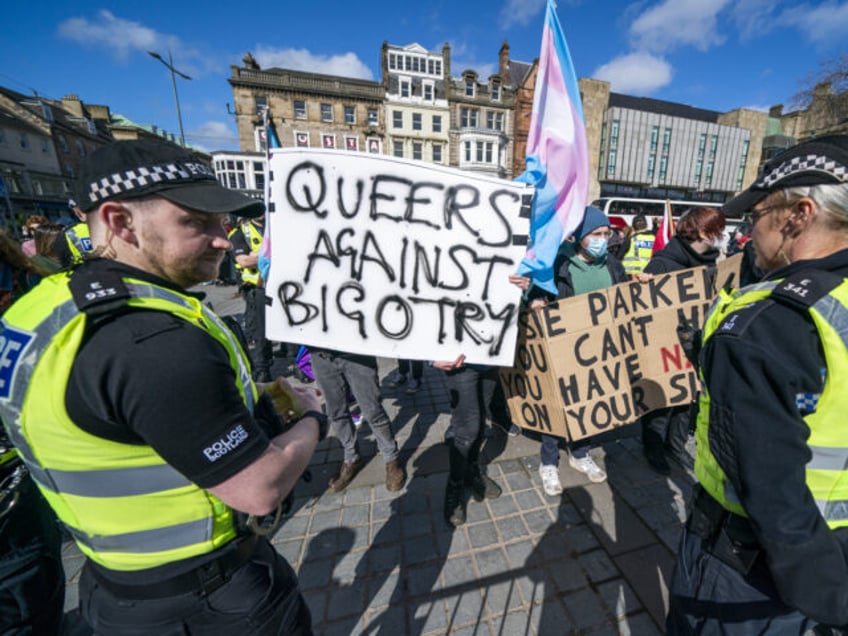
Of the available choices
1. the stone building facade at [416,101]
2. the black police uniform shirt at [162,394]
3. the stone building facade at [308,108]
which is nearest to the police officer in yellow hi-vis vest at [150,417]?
the black police uniform shirt at [162,394]

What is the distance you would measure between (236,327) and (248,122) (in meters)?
35.0

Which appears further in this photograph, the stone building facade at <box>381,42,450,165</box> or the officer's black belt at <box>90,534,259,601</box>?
the stone building facade at <box>381,42,450,165</box>

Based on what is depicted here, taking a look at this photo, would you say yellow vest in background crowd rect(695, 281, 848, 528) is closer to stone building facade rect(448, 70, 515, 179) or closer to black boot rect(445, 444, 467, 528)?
black boot rect(445, 444, 467, 528)

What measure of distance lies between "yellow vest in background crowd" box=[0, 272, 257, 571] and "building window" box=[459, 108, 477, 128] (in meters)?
37.0

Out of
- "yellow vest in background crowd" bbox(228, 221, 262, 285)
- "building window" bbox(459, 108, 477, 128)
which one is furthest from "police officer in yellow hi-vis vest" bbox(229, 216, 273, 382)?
"building window" bbox(459, 108, 477, 128)

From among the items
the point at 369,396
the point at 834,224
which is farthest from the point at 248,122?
the point at 834,224

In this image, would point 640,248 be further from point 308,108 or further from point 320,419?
point 308,108

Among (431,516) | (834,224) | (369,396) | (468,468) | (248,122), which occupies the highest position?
(248,122)

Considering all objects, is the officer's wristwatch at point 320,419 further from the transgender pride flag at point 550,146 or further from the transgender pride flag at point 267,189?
the transgender pride flag at point 550,146

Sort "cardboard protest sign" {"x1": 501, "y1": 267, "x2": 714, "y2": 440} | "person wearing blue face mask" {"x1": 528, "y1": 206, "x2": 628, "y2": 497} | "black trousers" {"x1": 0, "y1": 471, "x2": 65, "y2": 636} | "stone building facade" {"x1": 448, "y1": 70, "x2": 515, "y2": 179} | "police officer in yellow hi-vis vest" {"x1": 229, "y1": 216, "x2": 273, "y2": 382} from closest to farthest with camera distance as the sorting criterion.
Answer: "black trousers" {"x1": 0, "y1": 471, "x2": 65, "y2": 636}
"cardboard protest sign" {"x1": 501, "y1": 267, "x2": 714, "y2": 440}
"person wearing blue face mask" {"x1": 528, "y1": 206, "x2": 628, "y2": 497}
"police officer in yellow hi-vis vest" {"x1": 229, "y1": 216, "x2": 273, "y2": 382}
"stone building facade" {"x1": 448, "y1": 70, "x2": 515, "y2": 179}

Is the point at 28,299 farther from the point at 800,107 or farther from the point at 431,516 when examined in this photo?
the point at 800,107

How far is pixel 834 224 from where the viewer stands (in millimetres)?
1130

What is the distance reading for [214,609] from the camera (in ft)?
3.87

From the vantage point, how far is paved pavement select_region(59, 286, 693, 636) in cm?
219
